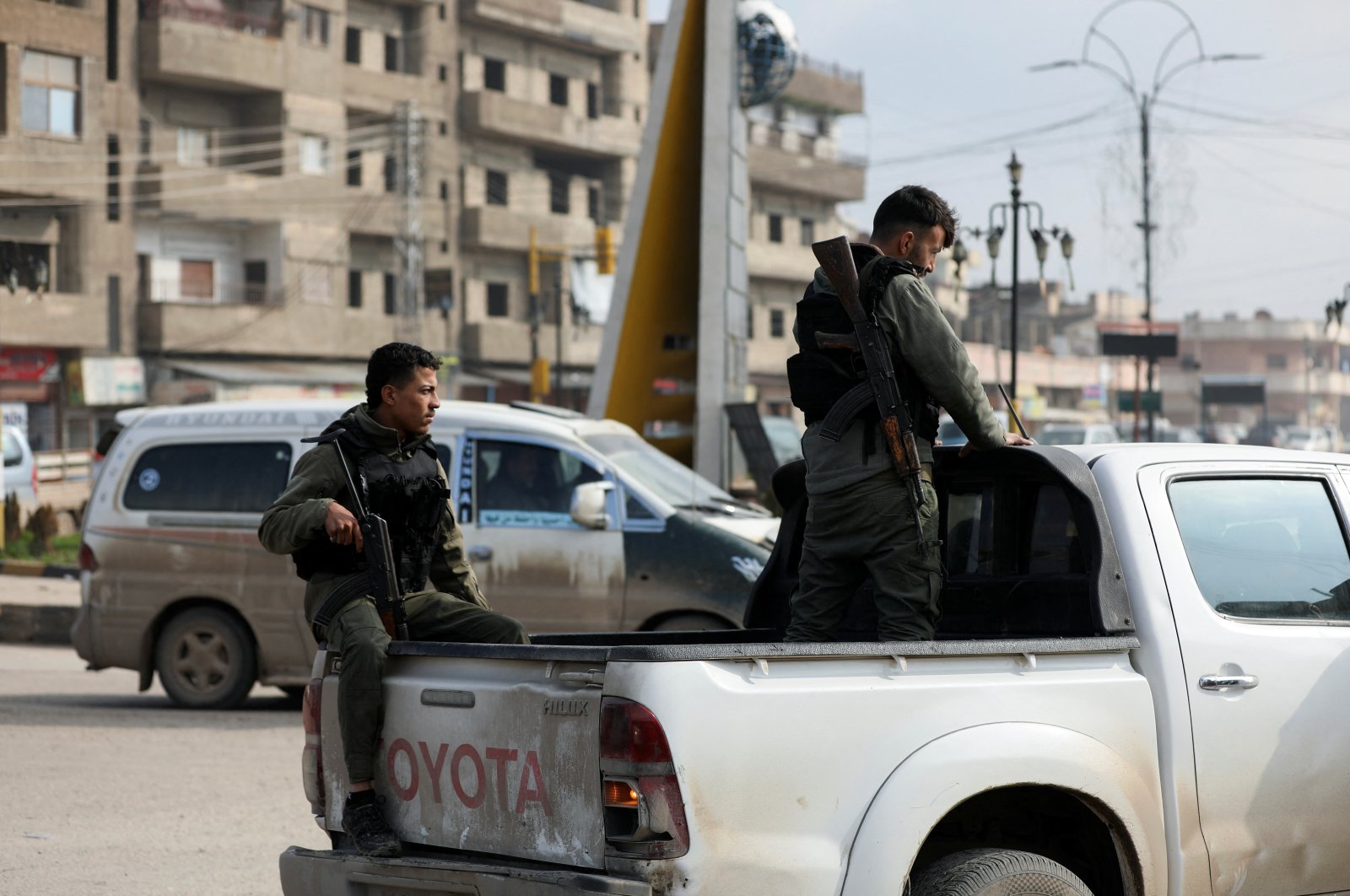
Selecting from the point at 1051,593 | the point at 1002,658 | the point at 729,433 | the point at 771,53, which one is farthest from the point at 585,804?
the point at 771,53

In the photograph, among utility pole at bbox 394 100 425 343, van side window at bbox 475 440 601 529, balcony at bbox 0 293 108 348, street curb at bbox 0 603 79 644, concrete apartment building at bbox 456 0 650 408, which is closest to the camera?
van side window at bbox 475 440 601 529

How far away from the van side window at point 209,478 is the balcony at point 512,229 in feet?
145

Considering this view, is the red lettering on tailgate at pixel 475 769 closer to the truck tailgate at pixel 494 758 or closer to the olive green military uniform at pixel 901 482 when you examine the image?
the truck tailgate at pixel 494 758

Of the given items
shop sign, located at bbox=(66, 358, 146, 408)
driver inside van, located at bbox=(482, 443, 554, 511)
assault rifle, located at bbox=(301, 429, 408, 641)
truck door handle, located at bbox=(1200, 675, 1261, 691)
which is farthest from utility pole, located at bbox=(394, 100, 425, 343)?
truck door handle, located at bbox=(1200, 675, 1261, 691)

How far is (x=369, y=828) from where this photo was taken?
4.12 m

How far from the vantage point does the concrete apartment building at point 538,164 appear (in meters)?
55.0

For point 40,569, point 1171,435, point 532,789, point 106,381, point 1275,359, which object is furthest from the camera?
point 1275,359

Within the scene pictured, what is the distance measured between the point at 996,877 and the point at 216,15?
1872 inches

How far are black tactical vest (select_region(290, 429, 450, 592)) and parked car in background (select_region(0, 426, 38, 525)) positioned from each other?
81.2 feet

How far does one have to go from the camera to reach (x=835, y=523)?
4.59 meters

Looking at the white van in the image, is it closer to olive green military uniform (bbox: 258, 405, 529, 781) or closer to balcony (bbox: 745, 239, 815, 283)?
olive green military uniform (bbox: 258, 405, 529, 781)

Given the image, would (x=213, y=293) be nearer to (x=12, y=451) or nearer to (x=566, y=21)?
(x=566, y=21)

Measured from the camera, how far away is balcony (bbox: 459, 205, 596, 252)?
179 feet

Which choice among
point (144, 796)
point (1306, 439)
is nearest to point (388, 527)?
point (144, 796)
